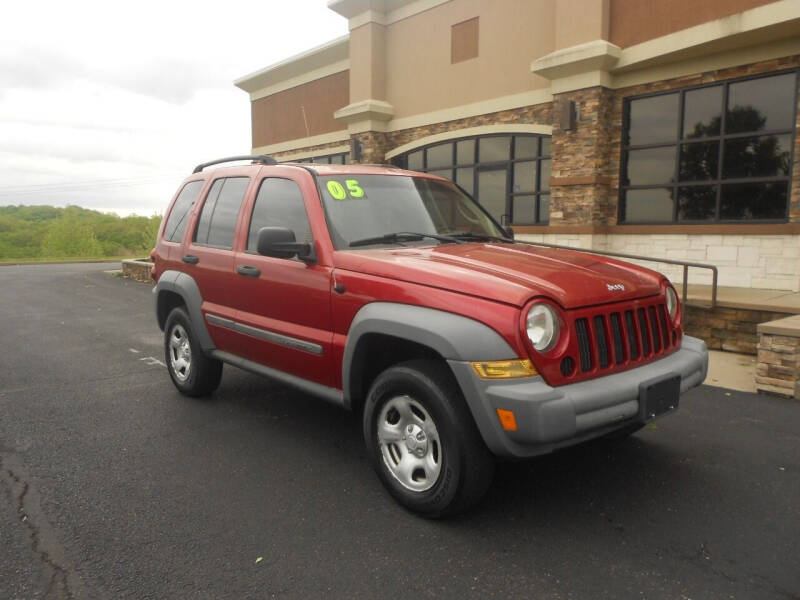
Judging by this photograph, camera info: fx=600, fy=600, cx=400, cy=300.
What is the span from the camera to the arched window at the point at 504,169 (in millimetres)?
13234

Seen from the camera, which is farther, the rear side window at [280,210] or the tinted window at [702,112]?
the tinted window at [702,112]

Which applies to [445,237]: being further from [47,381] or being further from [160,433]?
[47,381]

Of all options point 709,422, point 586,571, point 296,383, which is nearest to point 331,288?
point 296,383

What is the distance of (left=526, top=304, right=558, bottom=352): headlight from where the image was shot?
288cm

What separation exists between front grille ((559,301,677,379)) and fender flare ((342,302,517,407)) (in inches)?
15.3

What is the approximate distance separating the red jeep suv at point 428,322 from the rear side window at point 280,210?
15 millimetres

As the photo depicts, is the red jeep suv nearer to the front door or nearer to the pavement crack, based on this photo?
the pavement crack

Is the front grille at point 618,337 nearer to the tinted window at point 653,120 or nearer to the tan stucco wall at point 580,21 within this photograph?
the tinted window at point 653,120

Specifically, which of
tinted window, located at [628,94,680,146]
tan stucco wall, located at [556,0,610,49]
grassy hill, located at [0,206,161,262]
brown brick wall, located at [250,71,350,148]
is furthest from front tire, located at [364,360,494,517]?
grassy hill, located at [0,206,161,262]

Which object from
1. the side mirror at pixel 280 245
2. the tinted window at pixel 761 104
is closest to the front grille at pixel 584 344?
the side mirror at pixel 280 245

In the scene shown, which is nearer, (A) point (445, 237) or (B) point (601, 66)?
(A) point (445, 237)

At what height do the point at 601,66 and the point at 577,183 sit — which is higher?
the point at 601,66

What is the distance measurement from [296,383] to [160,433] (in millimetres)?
1289

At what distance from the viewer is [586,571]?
2742 mm
